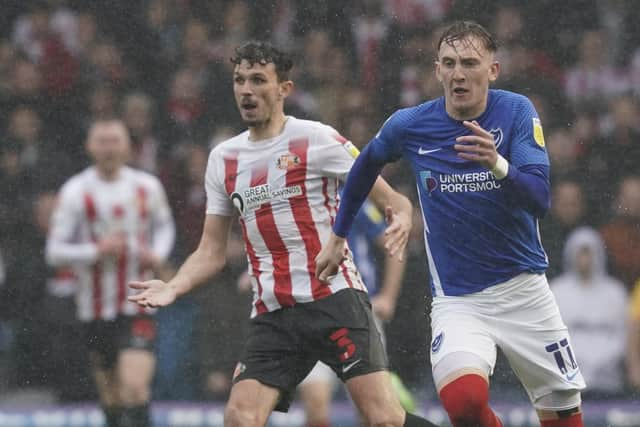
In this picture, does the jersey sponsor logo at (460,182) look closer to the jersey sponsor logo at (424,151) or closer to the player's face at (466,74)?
the jersey sponsor logo at (424,151)

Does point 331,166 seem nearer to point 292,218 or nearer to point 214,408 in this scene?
point 292,218

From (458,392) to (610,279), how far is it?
409 cm

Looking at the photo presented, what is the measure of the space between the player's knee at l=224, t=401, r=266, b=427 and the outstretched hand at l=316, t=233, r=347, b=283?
2.11 feet

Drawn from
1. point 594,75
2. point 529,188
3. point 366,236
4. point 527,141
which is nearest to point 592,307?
point 594,75

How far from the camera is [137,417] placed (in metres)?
7.85

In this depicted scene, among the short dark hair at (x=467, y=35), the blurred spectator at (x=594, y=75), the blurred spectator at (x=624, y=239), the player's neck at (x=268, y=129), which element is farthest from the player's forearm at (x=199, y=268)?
the blurred spectator at (x=594, y=75)

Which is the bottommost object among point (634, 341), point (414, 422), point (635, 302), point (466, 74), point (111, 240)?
point (634, 341)

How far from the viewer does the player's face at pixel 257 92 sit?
19.1 ft

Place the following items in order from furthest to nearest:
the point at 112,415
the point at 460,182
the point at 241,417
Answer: the point at 112,415 < the point at 241,417 < the point at 460,182

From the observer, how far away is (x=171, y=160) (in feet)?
29.7

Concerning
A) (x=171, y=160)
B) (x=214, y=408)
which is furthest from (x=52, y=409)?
(x=171, y=160)

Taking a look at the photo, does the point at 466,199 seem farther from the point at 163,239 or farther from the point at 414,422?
the point at 163,239

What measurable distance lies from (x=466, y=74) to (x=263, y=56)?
1.12 metres

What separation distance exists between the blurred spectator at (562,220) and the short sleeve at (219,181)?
3.22 m
